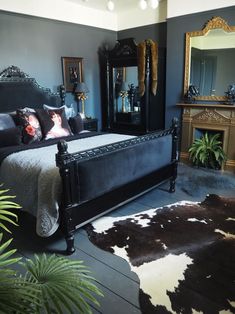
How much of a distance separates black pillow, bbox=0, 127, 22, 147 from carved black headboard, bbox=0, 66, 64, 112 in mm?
859

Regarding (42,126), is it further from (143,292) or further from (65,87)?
(143,292)

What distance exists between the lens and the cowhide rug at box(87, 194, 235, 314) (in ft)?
5.89

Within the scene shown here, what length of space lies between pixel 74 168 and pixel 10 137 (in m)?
1.42

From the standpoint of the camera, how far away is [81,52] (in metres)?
5.18

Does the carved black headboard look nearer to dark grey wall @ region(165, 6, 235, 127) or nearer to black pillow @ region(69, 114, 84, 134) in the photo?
black pillow @ region(69, 114, 84, 134)

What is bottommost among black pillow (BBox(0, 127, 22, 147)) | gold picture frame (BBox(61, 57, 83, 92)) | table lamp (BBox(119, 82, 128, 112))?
black pillow (BBox(0, 127, 22, 147))

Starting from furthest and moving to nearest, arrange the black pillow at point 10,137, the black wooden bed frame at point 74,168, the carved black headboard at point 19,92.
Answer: the carved black headboard at point 19,92 → the black pillow at point 10,137 → the black wooden bed frame at point 74,168

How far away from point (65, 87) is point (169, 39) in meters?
2.09

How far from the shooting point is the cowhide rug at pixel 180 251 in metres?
1.80

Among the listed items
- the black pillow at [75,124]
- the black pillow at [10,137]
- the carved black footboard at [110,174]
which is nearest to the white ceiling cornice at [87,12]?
the black pillow at [75,124]

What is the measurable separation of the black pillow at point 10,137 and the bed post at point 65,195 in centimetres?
138

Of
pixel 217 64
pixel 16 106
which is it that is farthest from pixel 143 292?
pixel 217 64

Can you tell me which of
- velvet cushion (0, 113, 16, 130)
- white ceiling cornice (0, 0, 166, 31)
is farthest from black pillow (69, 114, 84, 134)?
white ceiling cornice (0, 0, 166, 31)

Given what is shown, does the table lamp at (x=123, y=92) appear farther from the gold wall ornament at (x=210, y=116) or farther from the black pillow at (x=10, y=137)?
the black pillow at (x=10, y=137)
